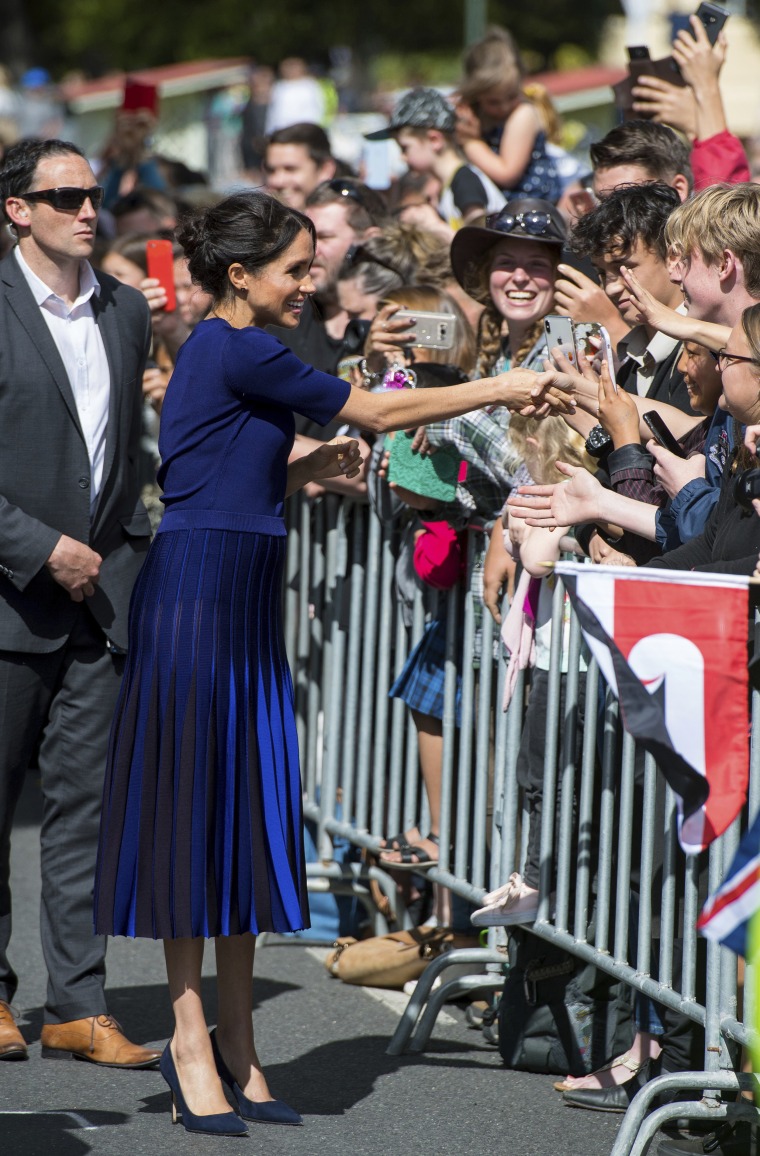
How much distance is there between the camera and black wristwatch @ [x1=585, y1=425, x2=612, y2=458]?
436 cm

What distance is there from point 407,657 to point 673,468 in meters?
1.86

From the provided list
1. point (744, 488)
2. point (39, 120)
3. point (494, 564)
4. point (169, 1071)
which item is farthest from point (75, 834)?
point (39, 120)

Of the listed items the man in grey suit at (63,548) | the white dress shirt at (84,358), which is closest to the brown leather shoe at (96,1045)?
the man in grey suit at (63,548)

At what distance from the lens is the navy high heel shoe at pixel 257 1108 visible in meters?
4.34

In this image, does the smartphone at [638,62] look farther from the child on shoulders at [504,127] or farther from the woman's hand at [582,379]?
the woman's hand at [582,379]

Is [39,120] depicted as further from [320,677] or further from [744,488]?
[744,488]

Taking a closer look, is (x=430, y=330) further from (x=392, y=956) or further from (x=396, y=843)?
(x=392, y=956)

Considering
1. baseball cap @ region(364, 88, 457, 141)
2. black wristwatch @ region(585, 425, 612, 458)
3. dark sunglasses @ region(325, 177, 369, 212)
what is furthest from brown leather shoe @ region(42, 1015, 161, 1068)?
baseball cap @ region(364, 88, 457, 141)

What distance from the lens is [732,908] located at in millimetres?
2945

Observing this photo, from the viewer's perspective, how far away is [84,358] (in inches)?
201

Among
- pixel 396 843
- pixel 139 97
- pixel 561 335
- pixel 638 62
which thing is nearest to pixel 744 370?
pixel 561 335

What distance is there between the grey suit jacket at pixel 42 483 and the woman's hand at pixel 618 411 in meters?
A: 1.68

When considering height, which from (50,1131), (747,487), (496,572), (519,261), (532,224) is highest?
(532,224)

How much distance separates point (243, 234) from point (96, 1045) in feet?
7.93
